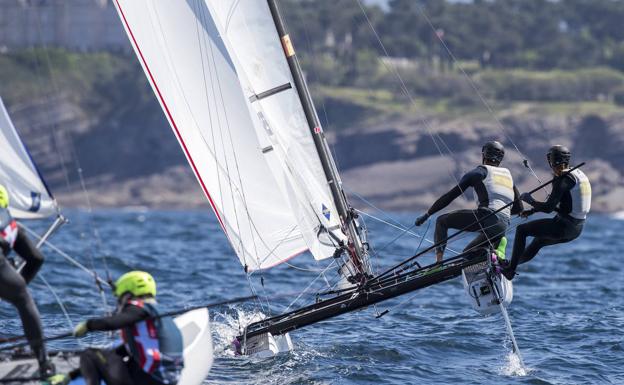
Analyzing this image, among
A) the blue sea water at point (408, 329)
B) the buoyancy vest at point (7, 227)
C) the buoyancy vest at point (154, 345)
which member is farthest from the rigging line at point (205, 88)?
the buoyancy vest at point (154, 345)

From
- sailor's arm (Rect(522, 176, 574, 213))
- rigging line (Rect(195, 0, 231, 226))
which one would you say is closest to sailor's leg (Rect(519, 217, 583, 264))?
sailor's arm (Rect(522, 176, 574, 213))

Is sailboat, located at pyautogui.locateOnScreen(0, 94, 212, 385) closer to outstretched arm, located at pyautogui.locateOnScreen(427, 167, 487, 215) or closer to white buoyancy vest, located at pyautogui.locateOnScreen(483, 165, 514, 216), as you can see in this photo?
outstretched arm, located at pyautogui.locateOnScreen(427, 167, 487, 215)

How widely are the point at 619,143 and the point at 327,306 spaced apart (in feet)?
258

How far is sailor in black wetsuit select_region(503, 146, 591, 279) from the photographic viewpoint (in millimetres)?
9828

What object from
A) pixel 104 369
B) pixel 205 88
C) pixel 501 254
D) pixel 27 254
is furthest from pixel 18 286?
pixel 501 254

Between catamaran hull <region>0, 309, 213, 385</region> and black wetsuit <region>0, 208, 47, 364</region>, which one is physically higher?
black wetsuit <region>0, 208, 47, 364</region>

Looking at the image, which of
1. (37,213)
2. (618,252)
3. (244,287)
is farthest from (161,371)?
(618,252)

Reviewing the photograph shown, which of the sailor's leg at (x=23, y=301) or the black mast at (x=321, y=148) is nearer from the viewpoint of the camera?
the sailor's leg at (x=23, y=301)

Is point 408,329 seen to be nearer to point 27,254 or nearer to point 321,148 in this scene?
point 321,148

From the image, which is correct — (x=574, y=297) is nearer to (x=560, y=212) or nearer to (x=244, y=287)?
(x=244, y=287)

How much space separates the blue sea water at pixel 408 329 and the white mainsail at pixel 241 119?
0.55m

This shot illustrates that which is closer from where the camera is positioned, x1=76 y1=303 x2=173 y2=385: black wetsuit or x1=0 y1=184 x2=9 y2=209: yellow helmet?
x1=76 y1=303 x2=173 y2=385: black wetsuit

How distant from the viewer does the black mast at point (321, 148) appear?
10453 mm

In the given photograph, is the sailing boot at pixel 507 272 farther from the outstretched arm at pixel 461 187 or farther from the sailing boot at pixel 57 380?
Answer: the sailing boot at pixel 57 380
